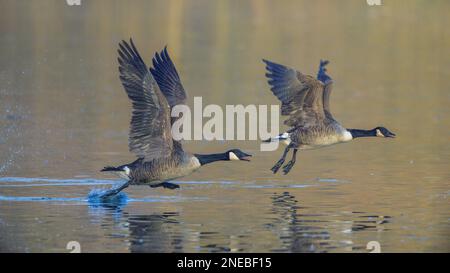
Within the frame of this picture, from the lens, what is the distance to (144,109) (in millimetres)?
13266

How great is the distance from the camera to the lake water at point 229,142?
12.0 meters

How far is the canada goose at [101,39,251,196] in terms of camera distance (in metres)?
13.1

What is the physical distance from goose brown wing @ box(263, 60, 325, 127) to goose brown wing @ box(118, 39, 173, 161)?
295 cm

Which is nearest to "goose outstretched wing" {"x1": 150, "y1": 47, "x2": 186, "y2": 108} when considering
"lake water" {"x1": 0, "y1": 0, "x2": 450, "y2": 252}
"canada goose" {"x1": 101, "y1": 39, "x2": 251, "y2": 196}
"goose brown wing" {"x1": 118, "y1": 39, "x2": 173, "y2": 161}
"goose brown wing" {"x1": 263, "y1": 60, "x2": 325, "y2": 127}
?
"canada goose" {"x1": 101, "y1": 39, "x2": 251, "y2": 196}

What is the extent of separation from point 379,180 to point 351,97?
9.98 m

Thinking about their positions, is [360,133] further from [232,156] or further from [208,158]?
[208,158]

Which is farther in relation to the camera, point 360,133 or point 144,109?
point 360,133

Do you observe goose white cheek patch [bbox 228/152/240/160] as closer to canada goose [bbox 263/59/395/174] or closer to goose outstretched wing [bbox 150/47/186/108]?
goose outstretched wing [bbox 150/47/186/108]

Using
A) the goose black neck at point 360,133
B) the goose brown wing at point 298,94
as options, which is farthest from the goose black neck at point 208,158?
the goose black neck at point 360,133

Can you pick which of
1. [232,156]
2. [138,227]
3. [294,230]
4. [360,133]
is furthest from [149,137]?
[360,133]

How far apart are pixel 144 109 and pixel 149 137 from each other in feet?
1.38

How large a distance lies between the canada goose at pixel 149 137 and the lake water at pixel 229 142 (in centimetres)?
42
